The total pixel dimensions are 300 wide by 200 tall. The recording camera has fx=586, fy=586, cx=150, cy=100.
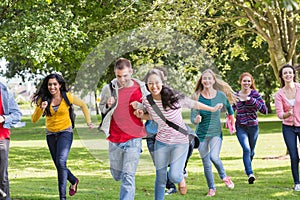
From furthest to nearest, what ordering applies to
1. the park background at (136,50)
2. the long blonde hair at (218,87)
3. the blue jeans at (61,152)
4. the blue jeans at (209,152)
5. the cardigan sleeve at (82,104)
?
the blue jeans at (209,152)
the long blonde hair at (218,87)
the blue jeans at (61,152)
the cardigan sleeve at (82,104)
the park background at (136,50)

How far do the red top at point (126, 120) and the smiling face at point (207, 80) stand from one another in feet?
4.76

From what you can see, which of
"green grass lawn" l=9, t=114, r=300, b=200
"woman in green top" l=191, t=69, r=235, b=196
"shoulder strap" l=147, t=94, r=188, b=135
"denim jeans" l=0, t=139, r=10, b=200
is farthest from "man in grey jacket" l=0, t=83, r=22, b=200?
"woman in green top" l=191, t=69, r=235, b=196

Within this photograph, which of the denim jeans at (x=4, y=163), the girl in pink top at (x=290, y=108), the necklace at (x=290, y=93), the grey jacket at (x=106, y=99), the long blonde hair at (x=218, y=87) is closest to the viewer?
the grey jacket at (x=106, y=99)

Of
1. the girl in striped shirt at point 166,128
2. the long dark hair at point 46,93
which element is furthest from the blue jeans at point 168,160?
the long dark hair at point 46,93

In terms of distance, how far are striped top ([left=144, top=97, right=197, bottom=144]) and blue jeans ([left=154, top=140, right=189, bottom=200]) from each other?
0.06m

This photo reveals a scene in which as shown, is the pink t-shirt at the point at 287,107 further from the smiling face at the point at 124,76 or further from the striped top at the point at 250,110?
the smiling face at the point at 124,76

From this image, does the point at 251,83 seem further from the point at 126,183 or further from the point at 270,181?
the point at 126,183

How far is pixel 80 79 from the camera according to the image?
6.71 meters

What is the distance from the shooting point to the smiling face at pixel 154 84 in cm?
656

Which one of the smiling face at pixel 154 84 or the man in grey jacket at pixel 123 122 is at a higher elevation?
the smiling face at pixel 154 84

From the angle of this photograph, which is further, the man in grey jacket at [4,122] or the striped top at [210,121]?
the striped top at [210,121]

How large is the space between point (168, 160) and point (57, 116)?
1.75 metres

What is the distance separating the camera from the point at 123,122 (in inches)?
269

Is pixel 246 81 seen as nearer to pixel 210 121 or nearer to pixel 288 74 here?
pixel 288 74
